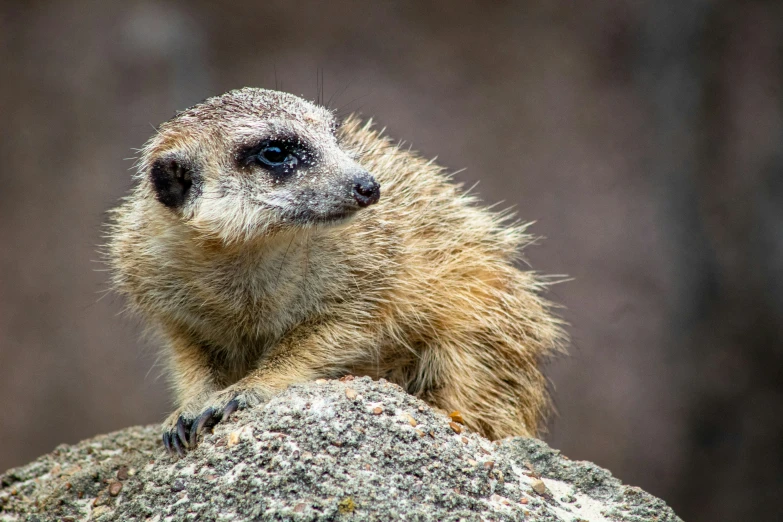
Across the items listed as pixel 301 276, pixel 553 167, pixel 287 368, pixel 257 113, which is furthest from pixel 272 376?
pixel 553 167

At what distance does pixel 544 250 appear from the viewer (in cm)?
636

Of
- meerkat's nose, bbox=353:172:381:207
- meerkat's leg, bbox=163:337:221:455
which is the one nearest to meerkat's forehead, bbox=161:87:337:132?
meerkat's nose, bbox=353:172:381:207

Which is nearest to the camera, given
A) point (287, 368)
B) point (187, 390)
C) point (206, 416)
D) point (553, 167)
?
point (206, 416)

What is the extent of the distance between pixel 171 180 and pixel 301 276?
54 cm

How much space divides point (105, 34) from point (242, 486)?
4766mm

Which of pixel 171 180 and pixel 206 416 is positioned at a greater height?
pixel 171 180

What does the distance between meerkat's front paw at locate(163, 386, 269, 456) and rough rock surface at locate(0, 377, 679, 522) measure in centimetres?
6

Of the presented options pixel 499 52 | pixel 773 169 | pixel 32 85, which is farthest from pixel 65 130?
pixel 773 169

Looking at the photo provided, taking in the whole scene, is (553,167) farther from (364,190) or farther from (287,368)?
(287,368)

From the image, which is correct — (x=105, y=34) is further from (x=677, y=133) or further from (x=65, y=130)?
(x=677, y=133)

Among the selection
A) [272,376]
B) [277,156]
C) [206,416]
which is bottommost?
[206,416]

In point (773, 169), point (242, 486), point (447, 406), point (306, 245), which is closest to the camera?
point (242, 486)

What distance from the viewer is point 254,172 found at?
2.74 metres

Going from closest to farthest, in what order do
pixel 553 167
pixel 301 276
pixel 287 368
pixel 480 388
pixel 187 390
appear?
pixel 287 368 < pixel 301 276 < pixel 187 390 < pixel 480 388 < pixel 553 167
